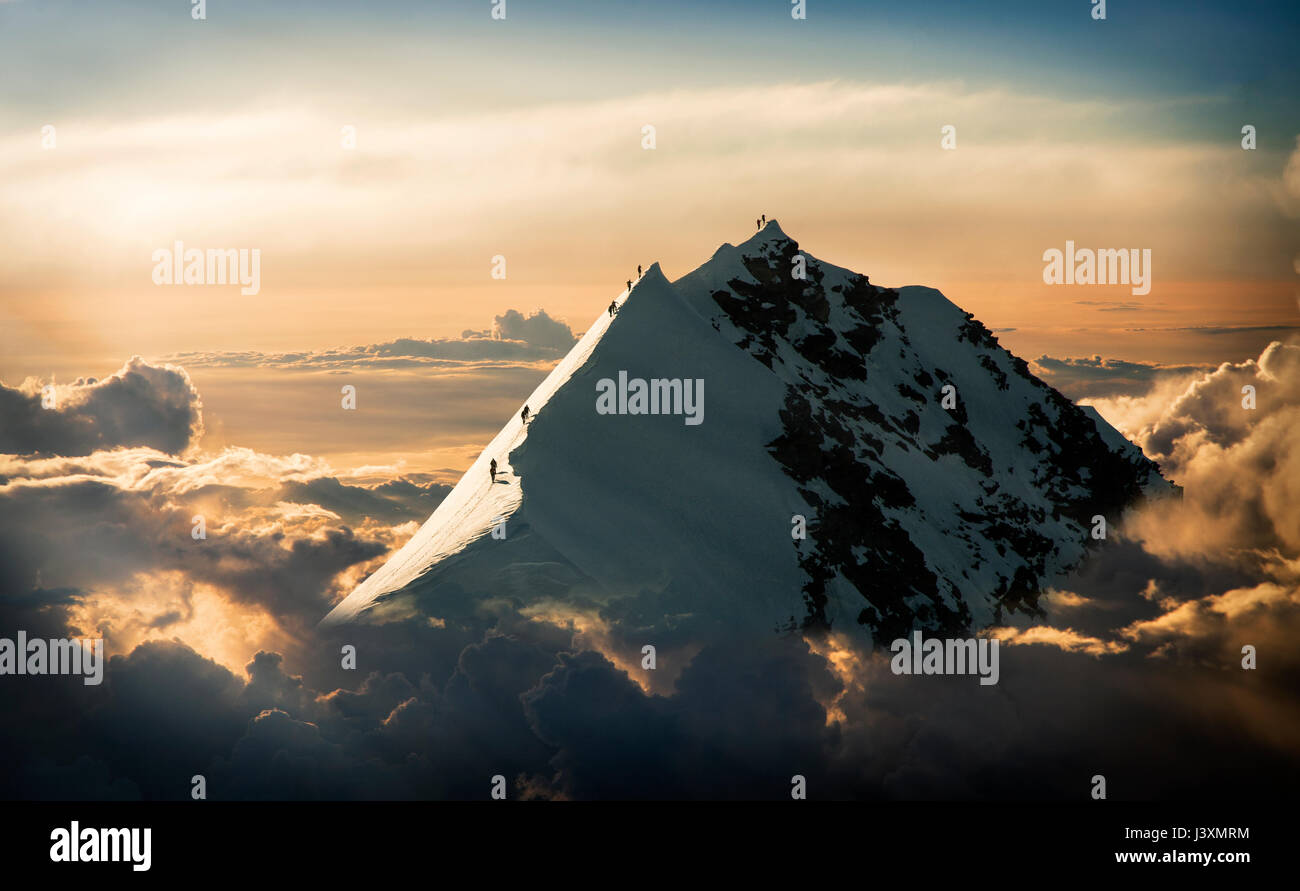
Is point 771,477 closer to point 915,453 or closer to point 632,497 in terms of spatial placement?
point 632,497

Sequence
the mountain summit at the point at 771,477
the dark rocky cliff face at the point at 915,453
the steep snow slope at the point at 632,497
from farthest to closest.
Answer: the dark rocky cliff face at the point at 915,453 < the mountain summit at the point at 771,477 < the steep snow slope at the point at 632,497

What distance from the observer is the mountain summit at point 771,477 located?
286 feet

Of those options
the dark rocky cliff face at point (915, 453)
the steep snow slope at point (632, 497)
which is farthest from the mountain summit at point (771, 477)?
the dark rocky cliff face at point (915, 453)

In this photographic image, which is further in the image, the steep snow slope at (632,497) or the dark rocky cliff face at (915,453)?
the dark rocky cliff face at (915,453)

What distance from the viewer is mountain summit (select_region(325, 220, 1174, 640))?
3438 inches

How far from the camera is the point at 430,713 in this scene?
109625mm

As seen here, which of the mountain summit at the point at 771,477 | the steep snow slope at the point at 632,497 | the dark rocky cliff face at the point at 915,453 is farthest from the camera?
the dark rocky cliff face at the point at 915,453

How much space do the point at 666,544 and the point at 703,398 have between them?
26791 mm

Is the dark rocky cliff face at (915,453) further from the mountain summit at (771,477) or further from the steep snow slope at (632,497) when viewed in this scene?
the steep snow slope at (632,497)

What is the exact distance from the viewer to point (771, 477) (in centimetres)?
10856

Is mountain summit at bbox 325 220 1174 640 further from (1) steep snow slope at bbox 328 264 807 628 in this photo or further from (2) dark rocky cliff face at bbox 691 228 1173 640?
(2) dark rocky cliff face at bbox 691 228 1173 640

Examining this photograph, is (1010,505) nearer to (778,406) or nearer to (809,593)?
(778,406)

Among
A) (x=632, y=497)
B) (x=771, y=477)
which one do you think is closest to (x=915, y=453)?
(x=771, y=477)

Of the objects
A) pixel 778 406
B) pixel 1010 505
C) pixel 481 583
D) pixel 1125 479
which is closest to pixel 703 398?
pixel 778 406
